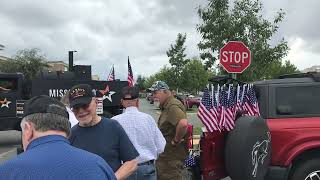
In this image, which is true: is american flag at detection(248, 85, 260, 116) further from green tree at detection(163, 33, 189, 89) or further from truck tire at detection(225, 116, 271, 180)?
green tree at detection(163, 33, 189, 89)

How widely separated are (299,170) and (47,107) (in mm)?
5264

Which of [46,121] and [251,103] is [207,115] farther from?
[46,121]

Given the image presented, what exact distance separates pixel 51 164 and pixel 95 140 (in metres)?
2.02

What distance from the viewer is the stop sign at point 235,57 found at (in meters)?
9.86

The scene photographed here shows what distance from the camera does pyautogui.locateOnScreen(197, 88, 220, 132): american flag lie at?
6566 mm

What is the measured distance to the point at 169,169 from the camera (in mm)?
6484

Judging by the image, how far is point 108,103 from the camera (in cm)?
1769

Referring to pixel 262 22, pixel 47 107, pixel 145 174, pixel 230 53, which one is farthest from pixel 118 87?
pixel 47 107

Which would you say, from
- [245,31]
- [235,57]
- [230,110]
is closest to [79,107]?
[230,110]

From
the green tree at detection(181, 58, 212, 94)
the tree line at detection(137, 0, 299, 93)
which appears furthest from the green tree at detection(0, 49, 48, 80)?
the tree line at detection(137, 0, 299, 93)

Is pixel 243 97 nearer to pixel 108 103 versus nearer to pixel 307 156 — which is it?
pixel 307 156

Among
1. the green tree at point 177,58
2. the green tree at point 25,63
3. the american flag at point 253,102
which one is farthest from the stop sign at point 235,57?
the green tree at point 25,63

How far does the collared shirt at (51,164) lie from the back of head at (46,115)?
0.05 metres

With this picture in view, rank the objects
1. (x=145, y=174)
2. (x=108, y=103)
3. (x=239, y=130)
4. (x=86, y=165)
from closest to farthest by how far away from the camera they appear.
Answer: (x=86, y=165) → (x=145, y=174) → (x=239, y=130) → (x=108, y=103)
